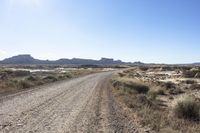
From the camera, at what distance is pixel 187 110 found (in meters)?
17.0

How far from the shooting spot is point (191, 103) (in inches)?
675

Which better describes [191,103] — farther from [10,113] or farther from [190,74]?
[190,74]

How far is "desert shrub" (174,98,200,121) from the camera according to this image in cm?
1695

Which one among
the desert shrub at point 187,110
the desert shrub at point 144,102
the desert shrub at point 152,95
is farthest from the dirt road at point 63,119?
the desert shrub at point 152,95

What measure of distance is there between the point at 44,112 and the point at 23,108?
6.55 feet

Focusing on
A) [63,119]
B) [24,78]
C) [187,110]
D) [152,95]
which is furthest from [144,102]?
[24,78]

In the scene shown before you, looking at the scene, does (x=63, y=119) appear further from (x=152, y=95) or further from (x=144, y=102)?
(x=152, y=95)

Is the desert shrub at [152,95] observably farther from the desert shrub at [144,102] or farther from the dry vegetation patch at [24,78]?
the dry vegetation patch at [24,78]

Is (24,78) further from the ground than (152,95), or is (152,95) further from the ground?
(24,78)

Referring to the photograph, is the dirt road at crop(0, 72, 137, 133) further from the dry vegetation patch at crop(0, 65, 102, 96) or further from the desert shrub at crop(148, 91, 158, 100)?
the dry vegetation patch at crop(0, 65, 102, 96)

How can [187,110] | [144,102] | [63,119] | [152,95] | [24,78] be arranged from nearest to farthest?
[63,119], [187,110], [144,102], [152,95], [24,78]

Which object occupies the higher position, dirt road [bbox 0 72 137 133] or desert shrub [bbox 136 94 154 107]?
dirt road [bbox 0 72 137 133]

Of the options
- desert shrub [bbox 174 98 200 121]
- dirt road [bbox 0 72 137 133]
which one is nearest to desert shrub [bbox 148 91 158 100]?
dirt road [bbox 0 72 137 133]

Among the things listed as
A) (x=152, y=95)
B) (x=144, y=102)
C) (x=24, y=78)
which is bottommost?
(x=152, y=95)
